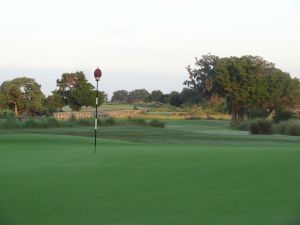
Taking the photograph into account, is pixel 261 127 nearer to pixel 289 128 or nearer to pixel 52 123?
pixel 289 128

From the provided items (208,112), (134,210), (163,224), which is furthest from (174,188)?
(208,112)

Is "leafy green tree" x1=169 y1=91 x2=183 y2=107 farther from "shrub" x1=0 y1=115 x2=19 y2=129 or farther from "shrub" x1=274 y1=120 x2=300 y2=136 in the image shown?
"shrub" x1=0 y1=115 x2=19 y2=129

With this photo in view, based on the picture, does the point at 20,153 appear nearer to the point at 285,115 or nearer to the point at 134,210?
the point at 134,210

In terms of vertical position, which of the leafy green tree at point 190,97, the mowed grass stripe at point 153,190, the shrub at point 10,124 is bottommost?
the mowed grass stripe at point 153,190

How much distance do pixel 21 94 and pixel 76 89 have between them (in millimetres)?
5810

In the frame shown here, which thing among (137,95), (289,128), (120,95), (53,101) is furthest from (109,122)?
(120,95)

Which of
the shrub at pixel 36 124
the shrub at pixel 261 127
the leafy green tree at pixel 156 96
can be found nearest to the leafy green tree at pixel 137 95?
the leafy green tree at pixel 156 96

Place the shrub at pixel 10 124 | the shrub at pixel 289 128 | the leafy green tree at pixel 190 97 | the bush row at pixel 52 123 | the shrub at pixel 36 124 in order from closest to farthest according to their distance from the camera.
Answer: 1. the shrub at pixel 289 128
2. the shrub at pixel 10 124
3. the shrub at pixel 36 124
4. the bush row at pixel 52 123
5. the leafy green tree at pixel 190 97

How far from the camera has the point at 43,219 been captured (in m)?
7.22

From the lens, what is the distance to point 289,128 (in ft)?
123

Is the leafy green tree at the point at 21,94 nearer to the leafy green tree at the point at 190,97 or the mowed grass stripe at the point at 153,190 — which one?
the leafy green tree at the point at 190,97

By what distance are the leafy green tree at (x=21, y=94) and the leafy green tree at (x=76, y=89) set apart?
11.1 feet

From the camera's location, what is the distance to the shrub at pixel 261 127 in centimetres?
3769

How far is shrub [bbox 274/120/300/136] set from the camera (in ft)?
122
